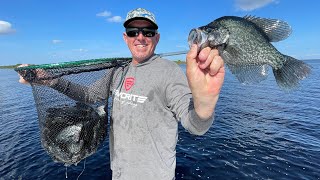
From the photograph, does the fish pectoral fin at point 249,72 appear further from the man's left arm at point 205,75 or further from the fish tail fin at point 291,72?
the man's left arm at point 205,75

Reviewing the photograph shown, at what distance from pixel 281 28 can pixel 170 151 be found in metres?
2.53

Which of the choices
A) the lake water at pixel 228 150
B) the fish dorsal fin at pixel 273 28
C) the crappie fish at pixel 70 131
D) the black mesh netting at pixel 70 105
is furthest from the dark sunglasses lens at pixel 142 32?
the lake water at pixel 228 150

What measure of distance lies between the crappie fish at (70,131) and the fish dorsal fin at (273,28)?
3496 millimetres

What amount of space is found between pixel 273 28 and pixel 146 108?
7.36ft

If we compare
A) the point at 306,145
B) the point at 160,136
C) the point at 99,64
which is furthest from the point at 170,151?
the point at 306,145

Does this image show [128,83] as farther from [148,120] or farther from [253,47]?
[253,47]

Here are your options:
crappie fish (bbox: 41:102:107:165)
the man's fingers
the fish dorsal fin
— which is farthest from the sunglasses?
the man's fingers

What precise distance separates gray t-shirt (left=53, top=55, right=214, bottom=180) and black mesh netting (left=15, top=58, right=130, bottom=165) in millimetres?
692

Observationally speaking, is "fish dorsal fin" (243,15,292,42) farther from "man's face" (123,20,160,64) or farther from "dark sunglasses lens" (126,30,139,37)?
"dark sunglasses lens" (126,30,139,37)

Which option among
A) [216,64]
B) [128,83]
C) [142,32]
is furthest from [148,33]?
[216,64]

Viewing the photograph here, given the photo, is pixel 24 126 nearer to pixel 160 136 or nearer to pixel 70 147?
pixel 70 147

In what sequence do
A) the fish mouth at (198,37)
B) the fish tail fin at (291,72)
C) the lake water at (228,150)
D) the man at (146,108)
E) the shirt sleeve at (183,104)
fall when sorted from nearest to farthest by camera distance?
the fish mouth at (198,37), the fish tail fin at (291,72), the shirt sleeve at (183,104), the man at (146,108), the lake water at (228,150)

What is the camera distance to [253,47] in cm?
275

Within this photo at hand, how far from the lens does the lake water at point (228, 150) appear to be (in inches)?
530
